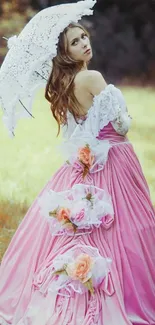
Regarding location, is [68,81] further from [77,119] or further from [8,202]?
[8,202]

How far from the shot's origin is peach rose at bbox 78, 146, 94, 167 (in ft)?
10.4

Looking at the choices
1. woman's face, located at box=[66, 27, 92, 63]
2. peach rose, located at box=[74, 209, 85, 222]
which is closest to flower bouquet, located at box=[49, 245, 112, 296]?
peach rose, located at box=[74, 209, 85, 222]

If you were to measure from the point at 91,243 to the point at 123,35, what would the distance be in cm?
145

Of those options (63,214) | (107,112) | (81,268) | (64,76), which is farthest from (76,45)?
(81,268)

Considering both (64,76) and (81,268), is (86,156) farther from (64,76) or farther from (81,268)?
(81,268)

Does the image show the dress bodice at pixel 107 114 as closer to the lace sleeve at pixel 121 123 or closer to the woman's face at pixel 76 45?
the lace sleeve at pixel 121 123

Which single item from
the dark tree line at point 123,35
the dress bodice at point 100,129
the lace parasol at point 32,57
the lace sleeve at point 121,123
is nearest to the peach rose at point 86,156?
the dress bodice at point 100,129

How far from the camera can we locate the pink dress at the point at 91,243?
3.01m

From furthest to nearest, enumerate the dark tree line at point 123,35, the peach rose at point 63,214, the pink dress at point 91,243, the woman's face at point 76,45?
the dark tree line at point 123,35, the woman's face at point 76,45, the peach rose at point 63,214, the pink dress at point 91,243

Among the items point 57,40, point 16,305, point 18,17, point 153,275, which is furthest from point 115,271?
point 18,17

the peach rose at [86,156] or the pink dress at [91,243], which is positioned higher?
the peach rose at [86,156]

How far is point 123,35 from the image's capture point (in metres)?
4.06

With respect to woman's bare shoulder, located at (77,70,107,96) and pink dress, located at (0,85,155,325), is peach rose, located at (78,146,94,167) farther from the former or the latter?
woman's bare shoulder, located at (77,70,107,96)

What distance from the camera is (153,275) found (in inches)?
124
